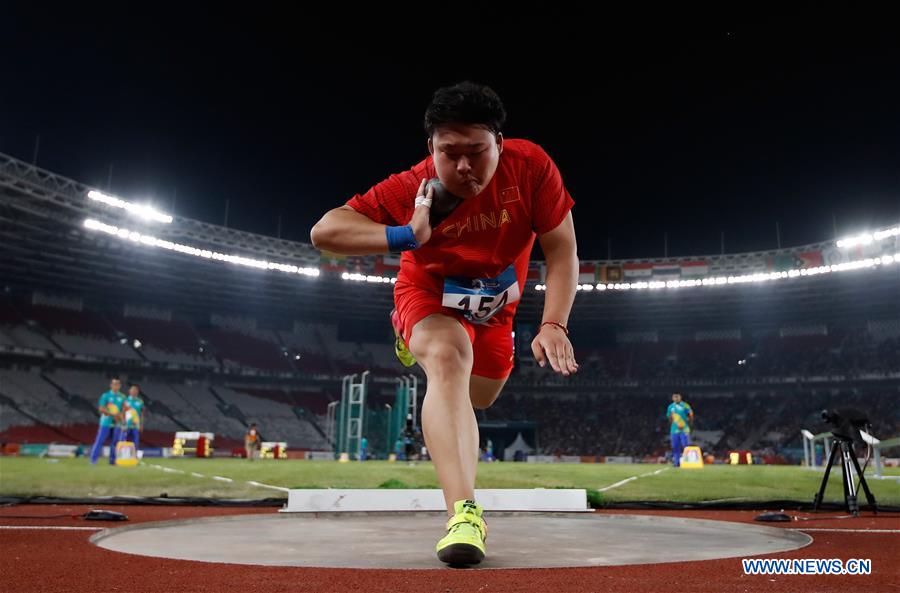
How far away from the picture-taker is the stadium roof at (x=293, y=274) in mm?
28250

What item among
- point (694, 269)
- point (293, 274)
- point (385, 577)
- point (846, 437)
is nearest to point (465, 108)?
point (385, 577)

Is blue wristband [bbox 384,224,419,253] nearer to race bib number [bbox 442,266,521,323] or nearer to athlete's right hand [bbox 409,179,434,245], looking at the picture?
athlete's right hand [bbox 409,179,434,245]

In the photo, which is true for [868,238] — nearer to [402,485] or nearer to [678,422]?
[678,422]

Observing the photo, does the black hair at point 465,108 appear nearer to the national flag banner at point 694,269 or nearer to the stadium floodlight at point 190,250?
the stadium floodlight at point 190,250

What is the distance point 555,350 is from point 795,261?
112 ft

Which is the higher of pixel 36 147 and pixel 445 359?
pixel 36 147

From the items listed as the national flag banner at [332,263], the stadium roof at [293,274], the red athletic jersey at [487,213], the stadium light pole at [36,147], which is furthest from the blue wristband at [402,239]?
the national flag banner at [332,263]

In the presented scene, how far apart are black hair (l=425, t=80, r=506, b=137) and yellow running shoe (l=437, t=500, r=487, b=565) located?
162 centimetres

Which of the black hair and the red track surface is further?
the black hair

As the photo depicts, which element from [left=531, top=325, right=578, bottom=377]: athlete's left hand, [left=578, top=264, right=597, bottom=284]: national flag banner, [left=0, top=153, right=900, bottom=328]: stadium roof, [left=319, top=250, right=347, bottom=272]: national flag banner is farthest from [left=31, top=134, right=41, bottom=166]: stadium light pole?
[left=531, top=325, right=578, bottom=377]: athlete's left hand

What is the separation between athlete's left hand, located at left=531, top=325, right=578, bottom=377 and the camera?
9.18ft

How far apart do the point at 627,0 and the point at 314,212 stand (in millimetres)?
21397

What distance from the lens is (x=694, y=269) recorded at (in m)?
34.9

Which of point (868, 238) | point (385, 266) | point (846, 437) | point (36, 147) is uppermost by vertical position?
point (36, 147)
